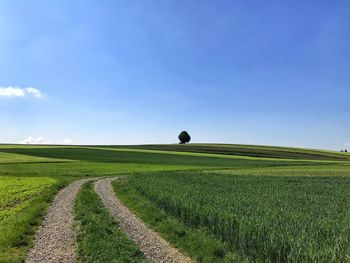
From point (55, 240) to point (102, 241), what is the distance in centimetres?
235

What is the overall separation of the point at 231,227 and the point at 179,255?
2.19m

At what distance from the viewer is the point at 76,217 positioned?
72.8ft

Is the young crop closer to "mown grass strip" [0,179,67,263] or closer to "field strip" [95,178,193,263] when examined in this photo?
"field strip" [95,178,193,263]

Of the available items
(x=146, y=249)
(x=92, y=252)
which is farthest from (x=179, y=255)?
(x=92, y=252)

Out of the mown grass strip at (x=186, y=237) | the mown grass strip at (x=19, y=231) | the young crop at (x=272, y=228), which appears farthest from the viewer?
the mown grass strip at (x=19, y=231)

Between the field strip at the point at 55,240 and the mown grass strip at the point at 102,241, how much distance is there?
0.38m

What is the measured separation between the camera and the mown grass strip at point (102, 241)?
13789 mm

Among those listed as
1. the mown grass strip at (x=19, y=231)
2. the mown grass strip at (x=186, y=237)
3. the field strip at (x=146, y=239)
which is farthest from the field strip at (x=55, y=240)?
the mown grass strip at (x=186, y=237)

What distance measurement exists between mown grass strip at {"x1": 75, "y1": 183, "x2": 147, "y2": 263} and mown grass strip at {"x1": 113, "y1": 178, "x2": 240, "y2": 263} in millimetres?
1817

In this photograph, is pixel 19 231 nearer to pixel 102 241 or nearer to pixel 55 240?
pixel 55 240

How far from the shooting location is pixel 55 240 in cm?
1675

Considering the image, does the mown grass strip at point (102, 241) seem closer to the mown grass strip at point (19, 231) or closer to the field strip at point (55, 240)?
the field strip at point (55, 240)

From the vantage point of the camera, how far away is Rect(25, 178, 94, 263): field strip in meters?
14.2

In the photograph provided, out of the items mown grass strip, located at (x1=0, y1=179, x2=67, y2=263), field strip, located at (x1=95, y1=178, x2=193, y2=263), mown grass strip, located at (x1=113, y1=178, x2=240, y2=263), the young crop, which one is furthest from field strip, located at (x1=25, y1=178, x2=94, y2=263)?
the young crop
